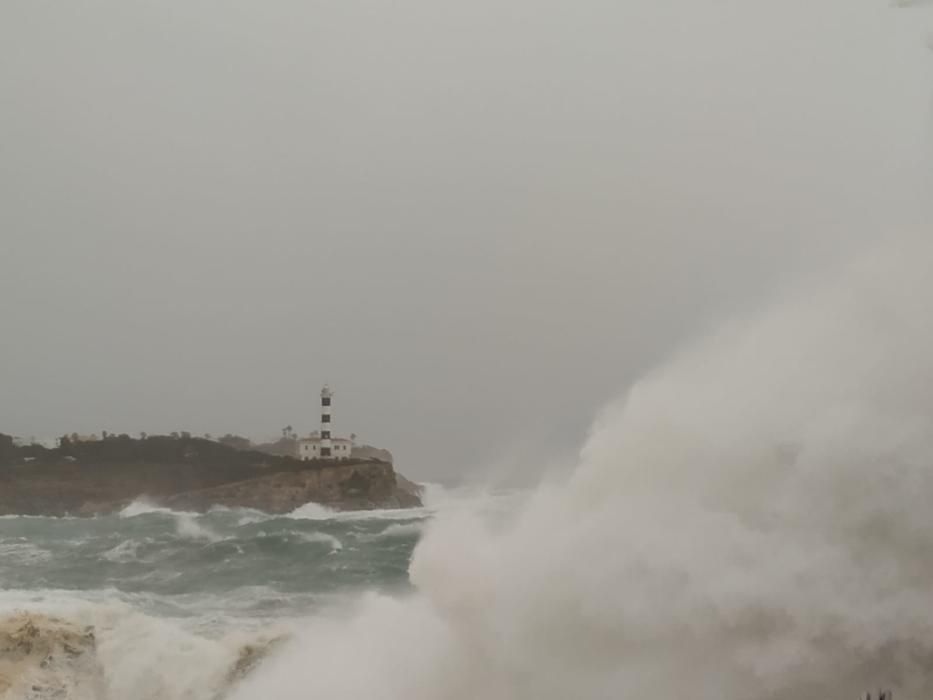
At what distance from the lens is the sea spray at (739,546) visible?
2463mm

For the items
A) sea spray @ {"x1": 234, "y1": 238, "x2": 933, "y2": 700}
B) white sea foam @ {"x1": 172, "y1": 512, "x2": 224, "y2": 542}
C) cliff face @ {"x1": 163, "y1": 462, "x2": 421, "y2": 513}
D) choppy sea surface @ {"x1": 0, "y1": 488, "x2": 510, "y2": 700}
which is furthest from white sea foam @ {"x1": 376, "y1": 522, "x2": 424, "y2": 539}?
white sea foam @ {"x1": 172, "y1": 512, "x2": 224, "y2": 542}

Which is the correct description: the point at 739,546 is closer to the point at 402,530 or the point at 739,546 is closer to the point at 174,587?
the point at 402,530

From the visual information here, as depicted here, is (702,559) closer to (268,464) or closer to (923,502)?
(923,502)

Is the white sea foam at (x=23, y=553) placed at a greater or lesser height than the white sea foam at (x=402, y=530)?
lesser

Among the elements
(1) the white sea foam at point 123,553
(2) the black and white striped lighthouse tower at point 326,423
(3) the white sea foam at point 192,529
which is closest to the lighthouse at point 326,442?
(2) the black and white striped lighthouse tower at point 326,423

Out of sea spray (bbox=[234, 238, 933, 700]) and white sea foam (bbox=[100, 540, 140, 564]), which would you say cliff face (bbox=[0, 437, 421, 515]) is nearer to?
white sea foam (bbox=[100, 540, 140, 564])

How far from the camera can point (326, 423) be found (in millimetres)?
5250

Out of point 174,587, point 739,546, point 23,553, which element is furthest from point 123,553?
point 739,546

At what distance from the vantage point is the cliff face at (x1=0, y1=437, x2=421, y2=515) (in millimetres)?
5273

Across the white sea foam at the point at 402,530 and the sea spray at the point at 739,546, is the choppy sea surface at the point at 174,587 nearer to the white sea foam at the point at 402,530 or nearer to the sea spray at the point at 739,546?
the white sea foam at the point at 402,530

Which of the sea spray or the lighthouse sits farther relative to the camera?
the lighthouse

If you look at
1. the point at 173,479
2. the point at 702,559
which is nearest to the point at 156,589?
the point at 173,479

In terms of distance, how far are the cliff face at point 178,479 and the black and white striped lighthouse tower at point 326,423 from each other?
0.09 meters

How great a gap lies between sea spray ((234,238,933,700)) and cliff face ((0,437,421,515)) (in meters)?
1.82
